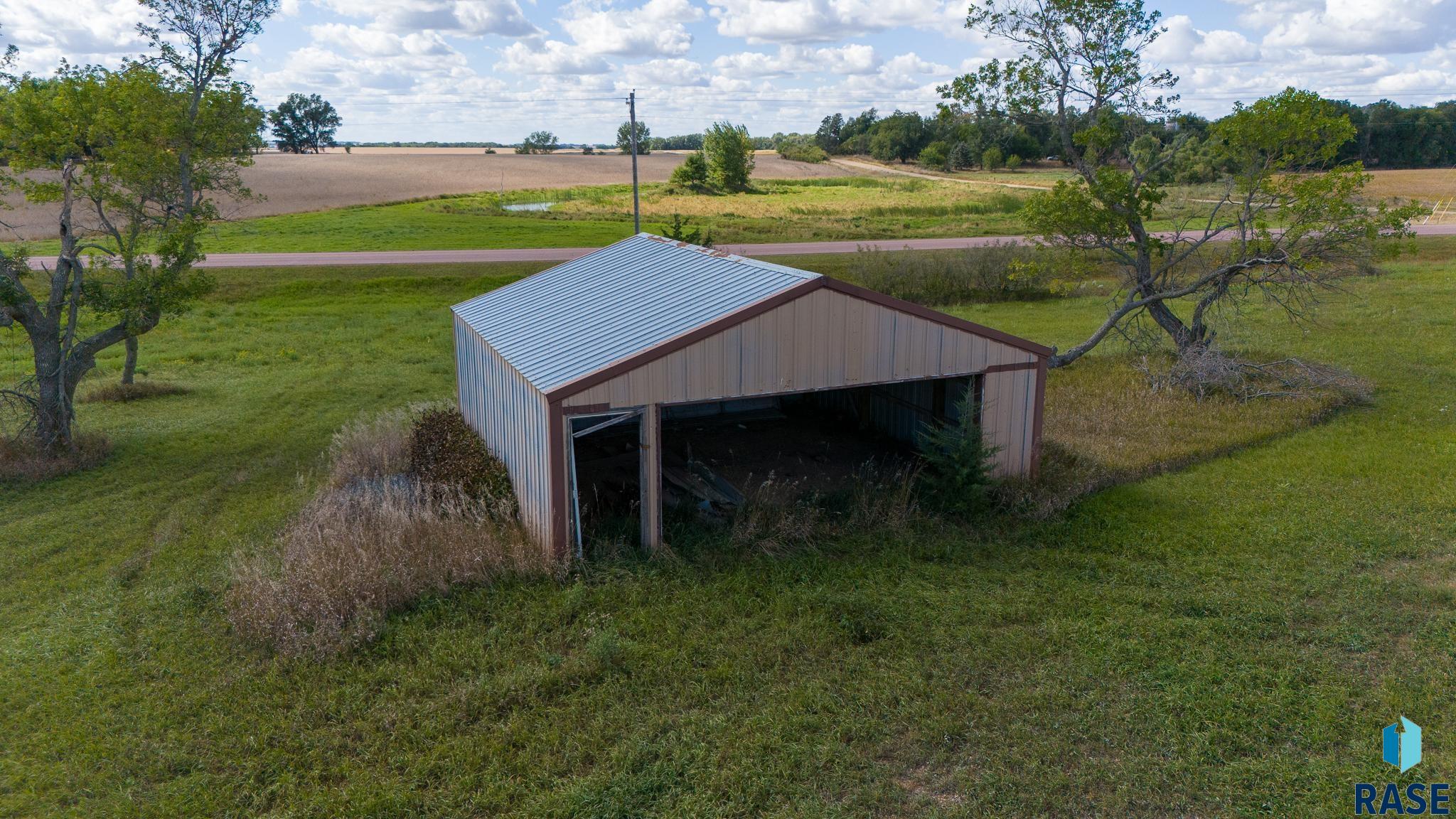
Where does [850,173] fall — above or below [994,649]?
above

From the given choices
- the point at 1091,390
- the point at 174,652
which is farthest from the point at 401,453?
the point at 1091,390

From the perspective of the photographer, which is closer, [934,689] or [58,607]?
[934,689]

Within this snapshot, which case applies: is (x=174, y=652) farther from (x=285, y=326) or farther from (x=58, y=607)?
(x=285, y=326)

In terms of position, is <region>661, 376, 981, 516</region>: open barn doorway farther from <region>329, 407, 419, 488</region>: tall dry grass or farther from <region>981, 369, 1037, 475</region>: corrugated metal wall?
<region>329, 407, 419, 488</region>: tall dry grass

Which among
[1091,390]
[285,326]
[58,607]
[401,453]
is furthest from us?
[285,326]

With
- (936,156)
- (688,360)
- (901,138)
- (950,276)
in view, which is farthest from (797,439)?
(901,138)

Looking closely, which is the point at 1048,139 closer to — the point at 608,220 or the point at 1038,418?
the point at 1038,418

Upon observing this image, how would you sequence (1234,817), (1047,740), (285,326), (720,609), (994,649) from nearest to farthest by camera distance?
(1234,817) → (1047,740) → (994,649) → (720,609) → (285,326)

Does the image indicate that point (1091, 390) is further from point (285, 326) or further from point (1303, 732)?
point (285, 326)
